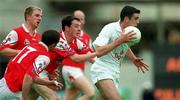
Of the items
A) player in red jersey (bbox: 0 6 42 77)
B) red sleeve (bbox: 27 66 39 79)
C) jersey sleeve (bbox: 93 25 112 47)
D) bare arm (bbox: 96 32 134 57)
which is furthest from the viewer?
player in red jersey (bbox: 0 6 42 77)

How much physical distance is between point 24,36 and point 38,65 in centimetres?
181

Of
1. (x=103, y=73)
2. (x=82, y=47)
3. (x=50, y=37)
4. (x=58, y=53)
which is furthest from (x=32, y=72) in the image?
(x=82, y=47)

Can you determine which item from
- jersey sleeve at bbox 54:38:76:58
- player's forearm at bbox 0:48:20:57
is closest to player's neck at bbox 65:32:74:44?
jersey sleeve at bbox 54:38:76:58

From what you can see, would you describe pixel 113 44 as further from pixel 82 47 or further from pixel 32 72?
pixel 82 47

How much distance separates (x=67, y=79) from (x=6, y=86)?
3033mm

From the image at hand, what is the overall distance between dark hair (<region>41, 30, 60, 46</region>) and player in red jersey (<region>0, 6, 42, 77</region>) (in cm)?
99

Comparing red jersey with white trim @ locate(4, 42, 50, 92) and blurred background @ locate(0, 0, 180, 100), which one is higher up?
red jersey with white trim @ locate(4, 42, 50, 92)

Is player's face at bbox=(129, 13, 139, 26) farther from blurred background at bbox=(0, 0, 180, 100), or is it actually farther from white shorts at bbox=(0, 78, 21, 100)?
blurred background at bbox=(0, 0, 180, 100)

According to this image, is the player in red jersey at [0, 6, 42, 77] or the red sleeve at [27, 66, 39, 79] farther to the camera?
the player in red jersey at [0, 6, 42, 77]

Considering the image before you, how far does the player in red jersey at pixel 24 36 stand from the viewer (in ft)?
53.3

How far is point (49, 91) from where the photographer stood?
51.5 ft

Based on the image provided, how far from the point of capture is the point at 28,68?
14820 mm

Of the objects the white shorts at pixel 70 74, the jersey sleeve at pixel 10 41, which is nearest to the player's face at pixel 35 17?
the jersey sleeve at pixel 10 41

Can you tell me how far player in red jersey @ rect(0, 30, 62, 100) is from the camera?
14766 mm
